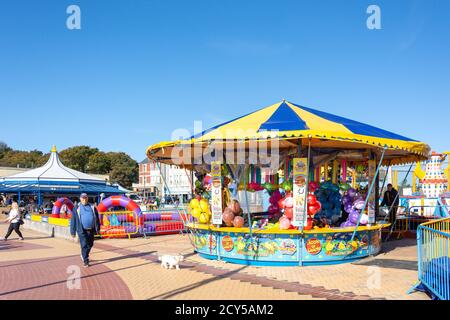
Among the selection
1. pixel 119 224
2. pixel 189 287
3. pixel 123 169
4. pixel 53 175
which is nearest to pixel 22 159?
pixel 123 169

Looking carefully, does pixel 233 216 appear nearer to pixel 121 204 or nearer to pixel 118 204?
pixel 121 204

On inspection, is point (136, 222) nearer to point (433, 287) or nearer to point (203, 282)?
point (203, 282)

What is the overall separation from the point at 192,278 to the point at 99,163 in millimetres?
72111

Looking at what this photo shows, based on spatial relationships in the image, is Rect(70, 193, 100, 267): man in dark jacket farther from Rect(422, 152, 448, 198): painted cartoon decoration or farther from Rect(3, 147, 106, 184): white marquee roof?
Rect(3, 147, 106, 184): white marquee roof

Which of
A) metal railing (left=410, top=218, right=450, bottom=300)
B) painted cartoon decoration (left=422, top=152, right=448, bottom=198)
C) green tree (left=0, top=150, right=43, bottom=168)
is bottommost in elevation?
metal railing (left=410, top=218, right=450, bottom=300)

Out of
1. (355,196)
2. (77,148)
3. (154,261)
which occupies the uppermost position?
(77,148)

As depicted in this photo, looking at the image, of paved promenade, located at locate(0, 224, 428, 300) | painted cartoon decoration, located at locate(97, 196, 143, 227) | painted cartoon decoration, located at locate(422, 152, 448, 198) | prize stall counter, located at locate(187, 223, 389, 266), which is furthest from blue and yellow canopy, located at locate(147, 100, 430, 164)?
painted cartoon decoration, located at locate(422, 152, 448, 198)

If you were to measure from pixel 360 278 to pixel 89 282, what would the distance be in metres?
5.30

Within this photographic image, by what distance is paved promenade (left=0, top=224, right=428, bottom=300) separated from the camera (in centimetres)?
679

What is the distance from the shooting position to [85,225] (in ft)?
30.9

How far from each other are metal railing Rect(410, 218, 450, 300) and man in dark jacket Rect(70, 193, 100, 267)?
22.7 ft

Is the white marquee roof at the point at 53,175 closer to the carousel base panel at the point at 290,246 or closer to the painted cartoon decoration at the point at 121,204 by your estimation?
the painted cartoon decoration at the point at 121,204
